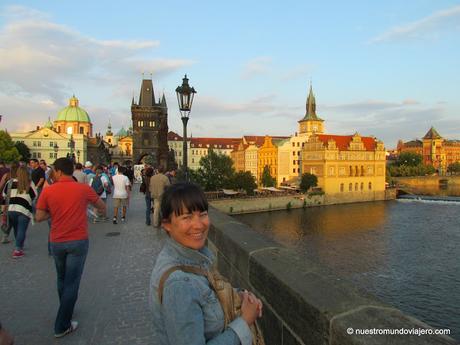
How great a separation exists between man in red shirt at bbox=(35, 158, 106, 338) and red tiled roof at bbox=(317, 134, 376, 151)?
6967cm

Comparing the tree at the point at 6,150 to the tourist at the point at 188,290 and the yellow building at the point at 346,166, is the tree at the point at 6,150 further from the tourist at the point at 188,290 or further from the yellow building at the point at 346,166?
the tourist at the point at 188,290

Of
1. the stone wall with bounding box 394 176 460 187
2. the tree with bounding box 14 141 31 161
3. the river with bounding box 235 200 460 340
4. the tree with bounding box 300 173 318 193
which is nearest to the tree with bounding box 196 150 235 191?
the river with bounding box 235 200 460 340

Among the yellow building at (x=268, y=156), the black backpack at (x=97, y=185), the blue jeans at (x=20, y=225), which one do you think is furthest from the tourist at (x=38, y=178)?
the yellow building at (x=268, y=156)

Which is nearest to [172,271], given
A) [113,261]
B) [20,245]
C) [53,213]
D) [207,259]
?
[207,259]

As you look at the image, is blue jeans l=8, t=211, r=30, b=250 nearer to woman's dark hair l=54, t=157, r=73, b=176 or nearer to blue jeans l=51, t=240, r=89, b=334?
blue jeans l=51, t=240, r=89, b=334

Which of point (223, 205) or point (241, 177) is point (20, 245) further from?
point (241, 177)

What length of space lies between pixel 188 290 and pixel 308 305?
99 centimetres

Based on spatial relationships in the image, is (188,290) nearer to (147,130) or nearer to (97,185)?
(97,185)

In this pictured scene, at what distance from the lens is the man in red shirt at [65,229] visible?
12.9 ft

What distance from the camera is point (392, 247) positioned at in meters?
32.2

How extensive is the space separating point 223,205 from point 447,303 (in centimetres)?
3683

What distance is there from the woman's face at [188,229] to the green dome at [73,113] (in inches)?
4141

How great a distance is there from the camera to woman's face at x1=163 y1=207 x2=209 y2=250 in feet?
5.81

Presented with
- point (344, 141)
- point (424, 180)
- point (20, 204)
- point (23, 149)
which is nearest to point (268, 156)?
point (344, 141)
